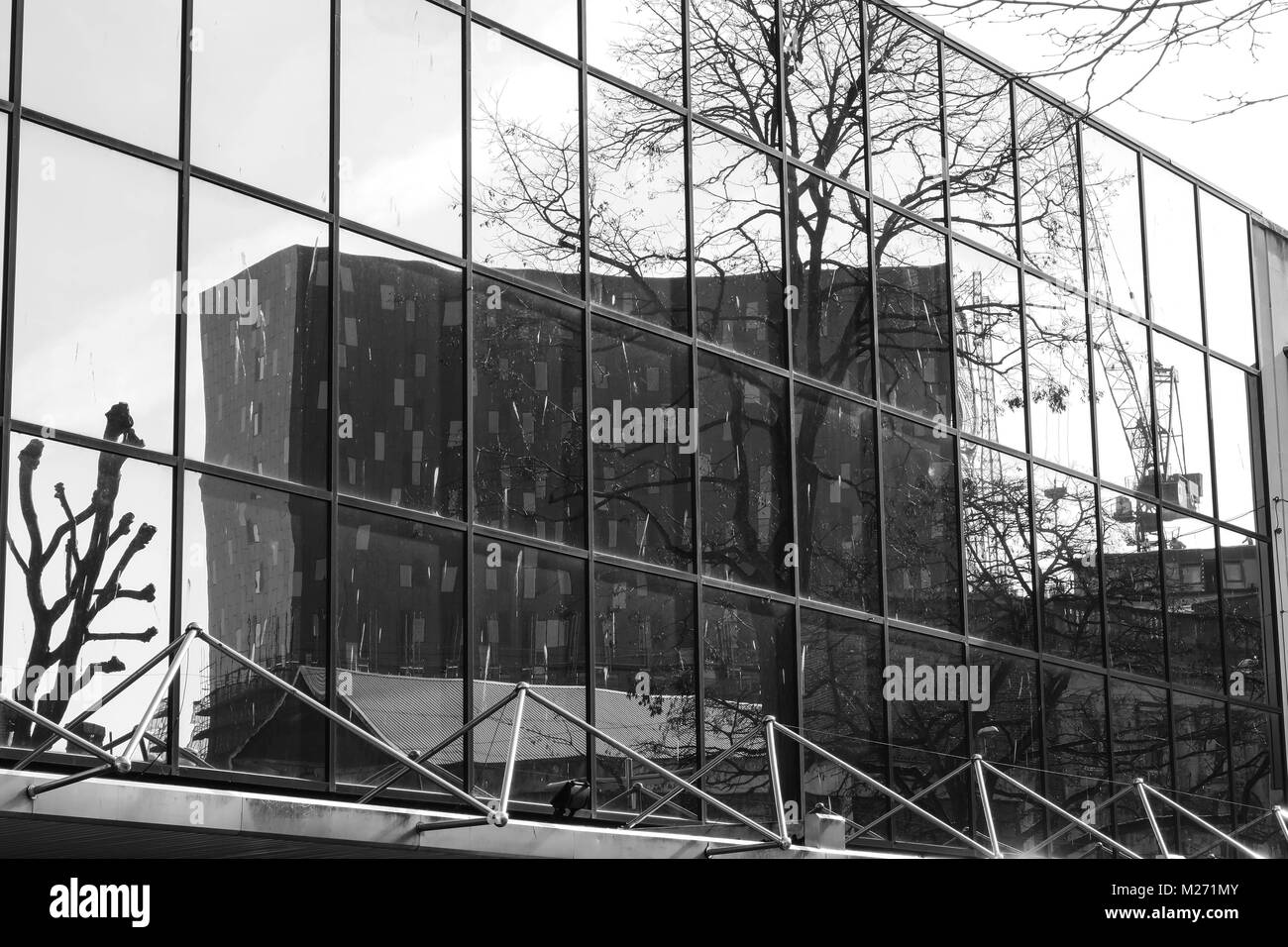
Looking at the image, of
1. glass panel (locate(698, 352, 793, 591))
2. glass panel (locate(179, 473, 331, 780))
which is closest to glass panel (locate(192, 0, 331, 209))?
glass panel (locate(179, 473, 331, 780))

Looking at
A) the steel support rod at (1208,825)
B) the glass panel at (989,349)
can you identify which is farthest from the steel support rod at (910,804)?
the glass panel at (989,349)

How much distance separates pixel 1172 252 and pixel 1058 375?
4050mm

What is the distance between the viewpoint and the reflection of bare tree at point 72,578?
12312mm

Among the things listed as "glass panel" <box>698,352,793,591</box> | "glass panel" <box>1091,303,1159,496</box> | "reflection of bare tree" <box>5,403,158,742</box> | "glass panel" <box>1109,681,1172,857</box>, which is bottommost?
"glass panel" <box>1109,681,1172,857</box>

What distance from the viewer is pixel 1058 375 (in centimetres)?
2206

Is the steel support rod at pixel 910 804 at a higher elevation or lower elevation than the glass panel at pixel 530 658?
lower

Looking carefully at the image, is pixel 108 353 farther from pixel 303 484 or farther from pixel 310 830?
pixel 310 830

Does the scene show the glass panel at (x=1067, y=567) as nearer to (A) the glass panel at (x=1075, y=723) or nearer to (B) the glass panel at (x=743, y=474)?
(A) the glass panel at (x=1075, y=723)

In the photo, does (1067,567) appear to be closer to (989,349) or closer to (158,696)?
(989,349)

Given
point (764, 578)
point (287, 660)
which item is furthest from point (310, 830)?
point (764, 578)

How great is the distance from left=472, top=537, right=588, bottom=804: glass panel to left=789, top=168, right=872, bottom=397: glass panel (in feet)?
14.6

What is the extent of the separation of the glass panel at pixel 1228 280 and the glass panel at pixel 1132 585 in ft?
12.6

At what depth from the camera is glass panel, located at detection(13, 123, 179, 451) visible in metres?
12.8

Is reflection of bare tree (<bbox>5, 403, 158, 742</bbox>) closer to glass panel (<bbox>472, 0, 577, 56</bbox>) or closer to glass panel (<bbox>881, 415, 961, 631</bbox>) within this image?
glass panel (<bbox>472, 0, 577, 56</bbox>)
